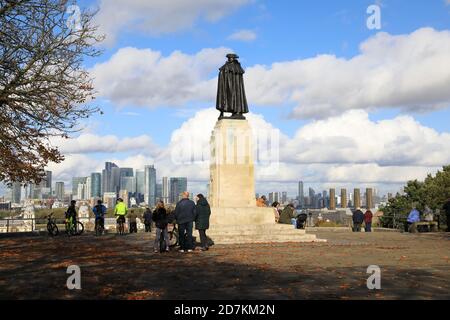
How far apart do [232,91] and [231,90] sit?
2.6 inches

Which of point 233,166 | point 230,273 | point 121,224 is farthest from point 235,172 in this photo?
point 230,273

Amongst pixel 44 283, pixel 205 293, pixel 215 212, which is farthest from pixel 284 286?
pixel 215 212

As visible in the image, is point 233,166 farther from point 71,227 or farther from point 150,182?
point 150,182

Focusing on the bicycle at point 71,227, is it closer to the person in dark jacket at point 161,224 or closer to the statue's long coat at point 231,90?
the statue's long coat at point 231,90

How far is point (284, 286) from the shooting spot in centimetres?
957

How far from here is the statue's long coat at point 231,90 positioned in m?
23.5

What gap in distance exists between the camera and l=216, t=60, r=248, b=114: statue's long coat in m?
23.5

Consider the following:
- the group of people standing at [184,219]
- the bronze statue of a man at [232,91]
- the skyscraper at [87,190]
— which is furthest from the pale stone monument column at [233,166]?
the skyscraper at [87,190]

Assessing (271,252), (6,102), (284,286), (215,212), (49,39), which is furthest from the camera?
(215,212)

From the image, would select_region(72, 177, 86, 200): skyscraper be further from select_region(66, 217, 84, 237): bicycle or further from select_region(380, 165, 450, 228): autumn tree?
select_region(66, 217, 84, 237): bicycle

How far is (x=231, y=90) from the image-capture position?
77.6 feet

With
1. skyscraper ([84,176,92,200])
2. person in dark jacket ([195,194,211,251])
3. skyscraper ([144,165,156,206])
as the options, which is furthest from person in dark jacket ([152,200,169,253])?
skyscraper ([84,176,92,200])
